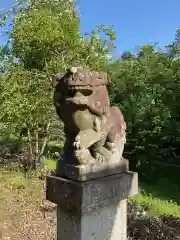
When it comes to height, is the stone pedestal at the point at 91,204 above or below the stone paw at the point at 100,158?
below

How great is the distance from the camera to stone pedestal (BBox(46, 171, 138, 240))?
3.31 meters

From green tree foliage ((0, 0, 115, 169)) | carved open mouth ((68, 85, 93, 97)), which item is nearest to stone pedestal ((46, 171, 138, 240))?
carved open mouth ((68, 85, 93, 97))

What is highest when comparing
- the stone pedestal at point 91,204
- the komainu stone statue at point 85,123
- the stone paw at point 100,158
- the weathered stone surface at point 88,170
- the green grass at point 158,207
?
the komainu stone statue at point 85,123

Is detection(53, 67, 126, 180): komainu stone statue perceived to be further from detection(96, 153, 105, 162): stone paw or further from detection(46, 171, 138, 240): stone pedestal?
detection(46, 171, 138, 240): stone pedestal

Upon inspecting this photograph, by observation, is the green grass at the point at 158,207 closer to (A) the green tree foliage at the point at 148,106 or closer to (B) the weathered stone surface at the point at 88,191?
(A) the green tree foliage at the point at 148,106

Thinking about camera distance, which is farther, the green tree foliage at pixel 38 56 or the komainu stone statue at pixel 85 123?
the green tree foliage at pixel 38 56

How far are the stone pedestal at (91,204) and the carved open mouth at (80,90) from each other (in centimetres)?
90

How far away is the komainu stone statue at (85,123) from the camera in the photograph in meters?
3.30

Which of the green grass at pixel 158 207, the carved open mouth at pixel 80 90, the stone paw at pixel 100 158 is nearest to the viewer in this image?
the carved open mouth at pixel 80 90

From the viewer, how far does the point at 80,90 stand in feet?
10.8

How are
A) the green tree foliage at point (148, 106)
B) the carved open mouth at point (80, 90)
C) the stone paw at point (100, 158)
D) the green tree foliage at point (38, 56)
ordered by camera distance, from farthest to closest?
the green tree foliage at point (148, 106)
the green tree foliage at point (38, 56)
the stone paw at point (100, 158)
the carved open mouth at point (80, 90)

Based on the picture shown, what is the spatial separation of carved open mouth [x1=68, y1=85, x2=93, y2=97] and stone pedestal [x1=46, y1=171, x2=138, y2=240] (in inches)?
35.5

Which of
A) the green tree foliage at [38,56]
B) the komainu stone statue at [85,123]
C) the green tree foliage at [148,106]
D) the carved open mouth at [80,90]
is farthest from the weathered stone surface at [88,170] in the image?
the green tree foliage at [148,106]

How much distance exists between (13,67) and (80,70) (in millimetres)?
7673
